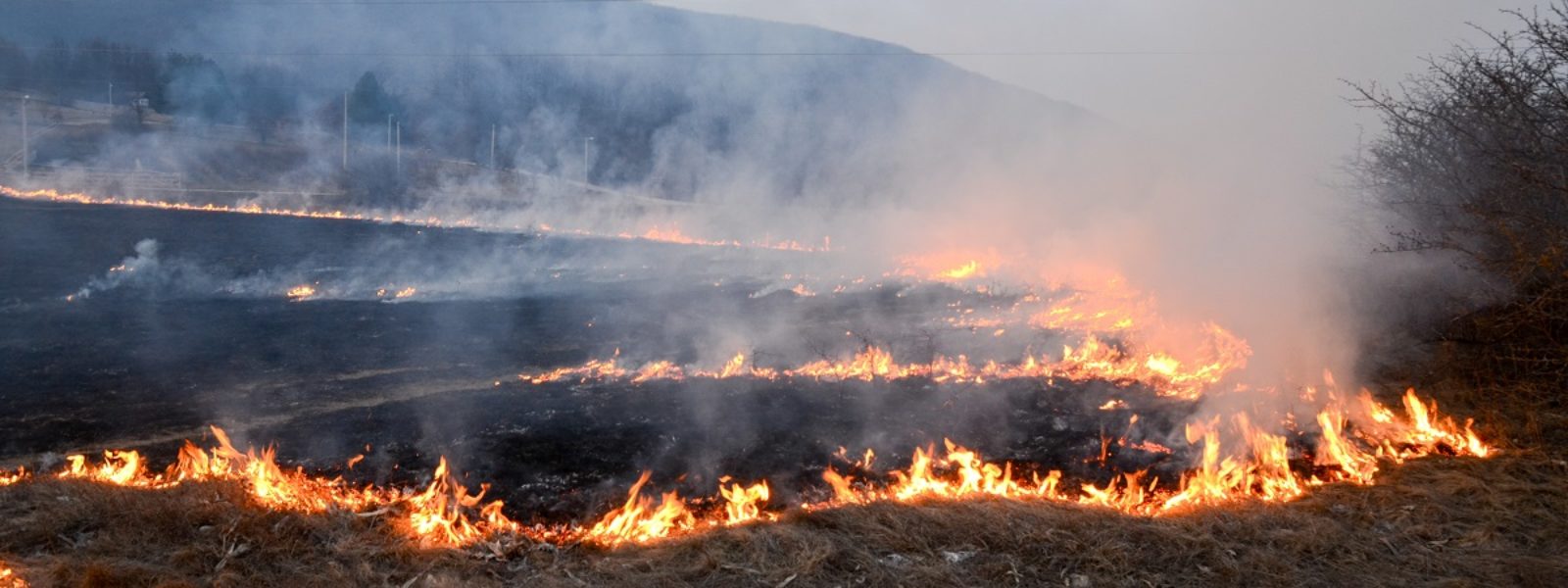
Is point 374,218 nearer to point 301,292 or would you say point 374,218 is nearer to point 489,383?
point 301,292

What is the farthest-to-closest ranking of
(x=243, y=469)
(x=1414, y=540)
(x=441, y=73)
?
(x=441, y=73), (x=243, y=469), (x=1414, y=540)

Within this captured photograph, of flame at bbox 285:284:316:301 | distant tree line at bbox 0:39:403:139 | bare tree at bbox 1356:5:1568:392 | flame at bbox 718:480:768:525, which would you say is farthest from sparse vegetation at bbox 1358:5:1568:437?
distant tree line at bbox 0:39:403:139

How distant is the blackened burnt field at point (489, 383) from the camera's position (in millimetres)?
5770

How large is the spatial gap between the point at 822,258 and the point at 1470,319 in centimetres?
1256

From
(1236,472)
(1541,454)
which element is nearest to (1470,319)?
(1541,454)

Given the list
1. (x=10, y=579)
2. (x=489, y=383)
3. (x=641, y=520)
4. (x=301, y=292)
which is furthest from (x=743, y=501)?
(x=301, y=292)

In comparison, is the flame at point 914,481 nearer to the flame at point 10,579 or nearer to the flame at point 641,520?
the flame at point 641,520

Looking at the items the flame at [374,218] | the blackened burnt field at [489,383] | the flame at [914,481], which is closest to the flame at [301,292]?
the blackened burnt field at [489,383]

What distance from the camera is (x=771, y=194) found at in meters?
30.6

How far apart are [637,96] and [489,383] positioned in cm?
3446

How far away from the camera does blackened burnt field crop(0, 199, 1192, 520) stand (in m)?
5.77

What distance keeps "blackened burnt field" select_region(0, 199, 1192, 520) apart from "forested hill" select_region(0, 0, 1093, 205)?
14.6 meters

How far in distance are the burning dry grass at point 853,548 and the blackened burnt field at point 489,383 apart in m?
1.08

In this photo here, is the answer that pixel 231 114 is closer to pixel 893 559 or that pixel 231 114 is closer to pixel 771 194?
pixel 771 194
